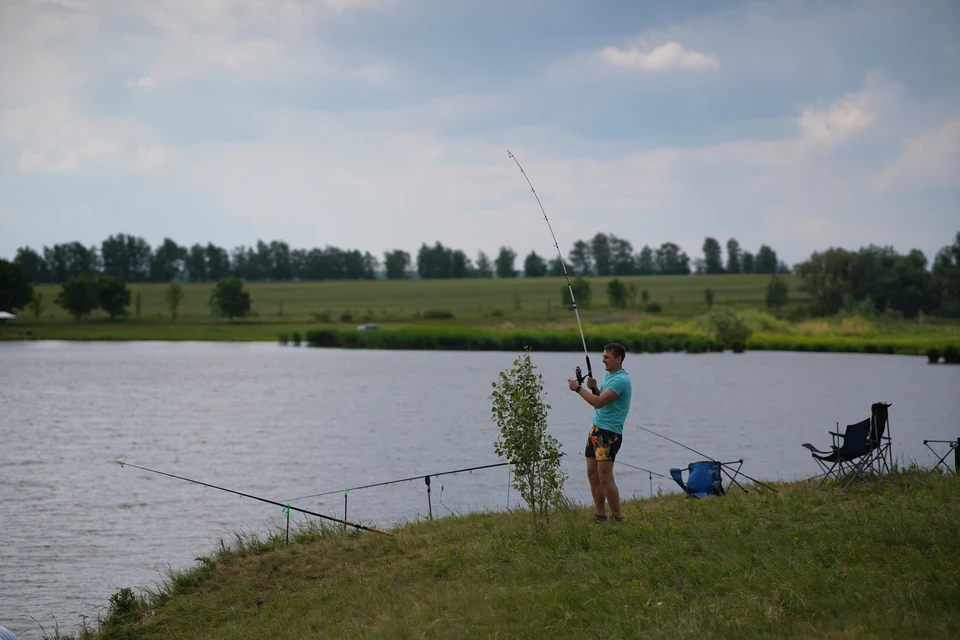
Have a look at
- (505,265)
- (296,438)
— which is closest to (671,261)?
(505,265)

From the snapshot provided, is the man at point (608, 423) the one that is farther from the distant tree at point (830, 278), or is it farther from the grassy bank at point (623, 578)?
the distant tree at point (830, 278)

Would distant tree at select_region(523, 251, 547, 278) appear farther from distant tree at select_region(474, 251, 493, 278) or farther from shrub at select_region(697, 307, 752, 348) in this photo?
shrub at select_region(697, 307, 752, 348)

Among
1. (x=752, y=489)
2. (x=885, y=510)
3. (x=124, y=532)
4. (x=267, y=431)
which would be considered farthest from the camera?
(x=267, y=431)

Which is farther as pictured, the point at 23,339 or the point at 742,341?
the point at 23,339

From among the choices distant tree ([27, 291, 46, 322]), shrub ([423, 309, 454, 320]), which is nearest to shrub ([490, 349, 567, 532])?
shrub ([423, 309, 454, 320])

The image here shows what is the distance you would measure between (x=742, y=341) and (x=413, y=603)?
63627 mm

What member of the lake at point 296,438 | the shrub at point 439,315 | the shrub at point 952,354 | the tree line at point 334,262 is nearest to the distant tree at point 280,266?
the tree line at point 334,262

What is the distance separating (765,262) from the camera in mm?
172625

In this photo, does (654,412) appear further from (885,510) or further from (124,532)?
(885,510)

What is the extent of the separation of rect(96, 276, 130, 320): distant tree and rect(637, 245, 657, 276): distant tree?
10102 cm

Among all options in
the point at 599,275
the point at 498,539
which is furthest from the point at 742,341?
the point at 599,275

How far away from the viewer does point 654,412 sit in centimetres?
3275

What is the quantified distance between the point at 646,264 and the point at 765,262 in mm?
23784

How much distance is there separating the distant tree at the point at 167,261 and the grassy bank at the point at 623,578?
165182mm
